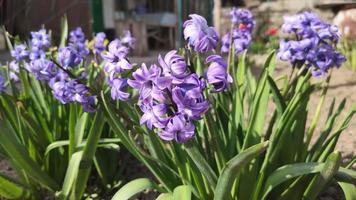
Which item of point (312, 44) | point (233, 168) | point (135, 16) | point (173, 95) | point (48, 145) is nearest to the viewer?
point (173, 95)

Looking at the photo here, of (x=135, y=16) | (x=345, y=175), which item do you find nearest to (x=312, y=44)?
(x=345, y=175)

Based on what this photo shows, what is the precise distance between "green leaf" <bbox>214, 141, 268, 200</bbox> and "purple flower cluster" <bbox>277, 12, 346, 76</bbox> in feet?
2.55

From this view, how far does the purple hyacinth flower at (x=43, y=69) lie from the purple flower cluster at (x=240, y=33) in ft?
2.87

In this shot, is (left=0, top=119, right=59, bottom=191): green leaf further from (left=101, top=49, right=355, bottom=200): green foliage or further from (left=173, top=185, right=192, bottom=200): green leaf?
(left=173, top=185, right=192, bottom=200): green leaf

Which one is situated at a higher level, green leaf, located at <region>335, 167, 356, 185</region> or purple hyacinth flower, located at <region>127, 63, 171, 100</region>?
purple hyacinth flower, located at <region>127, 63, 171, 100</region>

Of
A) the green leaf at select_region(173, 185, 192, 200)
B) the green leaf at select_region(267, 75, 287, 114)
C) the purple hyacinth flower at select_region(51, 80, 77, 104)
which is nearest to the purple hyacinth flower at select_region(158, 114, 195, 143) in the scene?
the green leaf at select_region(173, 185, 192, 200)

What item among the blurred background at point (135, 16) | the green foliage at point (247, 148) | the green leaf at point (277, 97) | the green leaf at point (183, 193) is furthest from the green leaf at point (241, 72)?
the blurred background at point (135, 16)

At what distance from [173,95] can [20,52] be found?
149cm

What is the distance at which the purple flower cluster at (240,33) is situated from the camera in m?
2.46

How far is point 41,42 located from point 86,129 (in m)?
0.52

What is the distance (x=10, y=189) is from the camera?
199 centimetres

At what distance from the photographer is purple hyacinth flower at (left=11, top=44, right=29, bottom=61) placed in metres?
2.40

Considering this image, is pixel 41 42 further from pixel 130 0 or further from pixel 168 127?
pixel 130 0

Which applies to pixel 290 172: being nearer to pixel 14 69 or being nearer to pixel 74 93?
pixel 74 93
